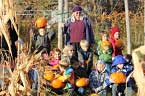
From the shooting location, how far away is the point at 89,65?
7.29 m

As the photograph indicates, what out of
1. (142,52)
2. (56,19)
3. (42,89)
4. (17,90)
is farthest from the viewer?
(56,19)

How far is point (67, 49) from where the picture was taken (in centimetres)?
718

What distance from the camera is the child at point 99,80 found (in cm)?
688

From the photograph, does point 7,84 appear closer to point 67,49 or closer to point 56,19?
point 67,49

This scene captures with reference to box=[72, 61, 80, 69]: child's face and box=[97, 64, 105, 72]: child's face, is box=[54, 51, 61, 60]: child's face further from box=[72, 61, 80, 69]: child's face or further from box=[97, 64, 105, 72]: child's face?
box=[97, 64, 105, 72]: child's face

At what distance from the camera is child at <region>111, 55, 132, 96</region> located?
6758mm

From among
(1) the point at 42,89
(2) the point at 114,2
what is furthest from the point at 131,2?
(1) the point at 42,89

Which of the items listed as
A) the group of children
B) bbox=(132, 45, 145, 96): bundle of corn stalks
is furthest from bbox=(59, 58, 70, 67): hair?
bbox=(132, 45, 145, 96): bundle of corn stalks

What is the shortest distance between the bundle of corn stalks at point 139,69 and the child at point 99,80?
163 inches

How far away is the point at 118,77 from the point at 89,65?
27.8 inches

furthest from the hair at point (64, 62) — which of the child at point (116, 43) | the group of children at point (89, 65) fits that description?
the child at point (116, 43)

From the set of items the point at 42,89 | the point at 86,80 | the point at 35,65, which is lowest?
the point at 86,80

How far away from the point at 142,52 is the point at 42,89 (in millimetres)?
1147

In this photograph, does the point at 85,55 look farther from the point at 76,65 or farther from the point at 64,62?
the point at 64,62
